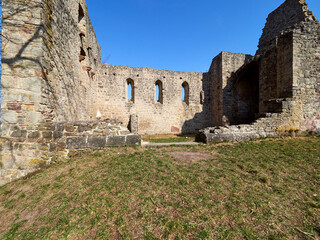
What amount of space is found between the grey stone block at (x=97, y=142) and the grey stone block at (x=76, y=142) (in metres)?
0.15

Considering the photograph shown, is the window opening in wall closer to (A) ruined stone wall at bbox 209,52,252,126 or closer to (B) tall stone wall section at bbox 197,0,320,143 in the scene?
(B) tall stone wall section at bbox 197,0,320,143

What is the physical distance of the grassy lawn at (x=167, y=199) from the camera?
196cm

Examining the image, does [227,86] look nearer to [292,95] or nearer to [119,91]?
[292,95]

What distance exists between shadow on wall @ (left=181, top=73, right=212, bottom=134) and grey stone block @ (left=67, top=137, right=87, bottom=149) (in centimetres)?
1039

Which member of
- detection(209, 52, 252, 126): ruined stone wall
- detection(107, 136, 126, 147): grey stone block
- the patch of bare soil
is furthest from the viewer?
detection(209, 52, 252, 126): ruined stone wall

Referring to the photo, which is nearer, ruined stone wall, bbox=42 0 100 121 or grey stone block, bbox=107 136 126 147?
ruined stone wall, bbox=42 0 100 121

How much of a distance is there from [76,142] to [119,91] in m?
8.26

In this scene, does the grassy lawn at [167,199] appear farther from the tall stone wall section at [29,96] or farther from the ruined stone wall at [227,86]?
the ruined stone wall at [227,86]

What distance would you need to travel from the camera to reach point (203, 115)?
46.9 ft

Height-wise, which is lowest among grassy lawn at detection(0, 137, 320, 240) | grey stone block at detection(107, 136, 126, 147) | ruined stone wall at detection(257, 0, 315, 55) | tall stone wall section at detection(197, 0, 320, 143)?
grassy lawn at detection(0, 137, 320, 240)

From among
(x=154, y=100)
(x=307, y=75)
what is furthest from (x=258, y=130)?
(x=154, y=100)

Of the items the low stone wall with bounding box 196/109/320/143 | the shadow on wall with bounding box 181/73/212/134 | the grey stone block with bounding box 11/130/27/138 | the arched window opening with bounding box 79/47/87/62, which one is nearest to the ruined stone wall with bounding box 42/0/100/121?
the arched window opening with bounding box 79/47/87/62

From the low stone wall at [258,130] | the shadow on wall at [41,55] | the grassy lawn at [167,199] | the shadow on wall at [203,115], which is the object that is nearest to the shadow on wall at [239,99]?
the shadow on wall at [203,115]

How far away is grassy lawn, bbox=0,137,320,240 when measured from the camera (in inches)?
77.2
